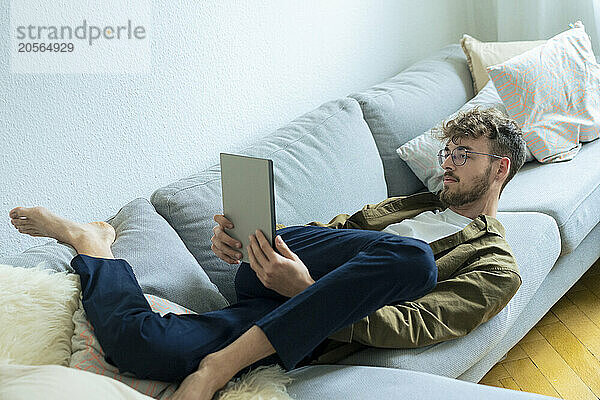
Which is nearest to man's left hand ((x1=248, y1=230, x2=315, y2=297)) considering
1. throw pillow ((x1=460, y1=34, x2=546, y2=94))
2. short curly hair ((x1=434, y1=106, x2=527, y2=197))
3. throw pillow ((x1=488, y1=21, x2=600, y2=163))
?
short curly hair ((x1=434, y1=106, x2=527, y2=197))

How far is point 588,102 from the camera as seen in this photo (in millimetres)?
2945

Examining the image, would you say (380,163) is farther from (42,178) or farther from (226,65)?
(42,178)

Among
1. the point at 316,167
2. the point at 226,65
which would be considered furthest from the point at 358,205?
the point at 226,65

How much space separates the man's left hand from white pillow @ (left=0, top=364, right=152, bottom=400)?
0.47 metres

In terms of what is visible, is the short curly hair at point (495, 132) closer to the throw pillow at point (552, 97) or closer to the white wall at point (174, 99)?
the throw pillow at point (552, 97)

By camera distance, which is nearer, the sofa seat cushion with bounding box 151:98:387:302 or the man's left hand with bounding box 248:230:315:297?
→ the man's left hand with bounding box 248:230:315:297

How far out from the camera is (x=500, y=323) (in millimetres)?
1896

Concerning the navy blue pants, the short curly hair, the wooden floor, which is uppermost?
the short curly hair

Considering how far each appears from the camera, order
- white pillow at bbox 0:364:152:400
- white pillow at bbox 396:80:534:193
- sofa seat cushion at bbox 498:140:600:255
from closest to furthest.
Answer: white pillow at bbox 0:364:152:400 < sofa seat cushion at bbox 498:140:600:255 < white pillow at bbox 396:80:534:193

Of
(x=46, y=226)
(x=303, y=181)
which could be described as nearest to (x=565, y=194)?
(x=303, y=181)

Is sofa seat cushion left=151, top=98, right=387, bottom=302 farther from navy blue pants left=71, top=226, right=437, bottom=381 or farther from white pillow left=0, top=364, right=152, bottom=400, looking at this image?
white pillow left=0, top=364, right=152, bottom=400

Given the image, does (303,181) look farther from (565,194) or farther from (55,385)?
(55,385)

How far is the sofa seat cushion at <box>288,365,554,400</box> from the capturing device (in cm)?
150

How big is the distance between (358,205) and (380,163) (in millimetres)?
278
